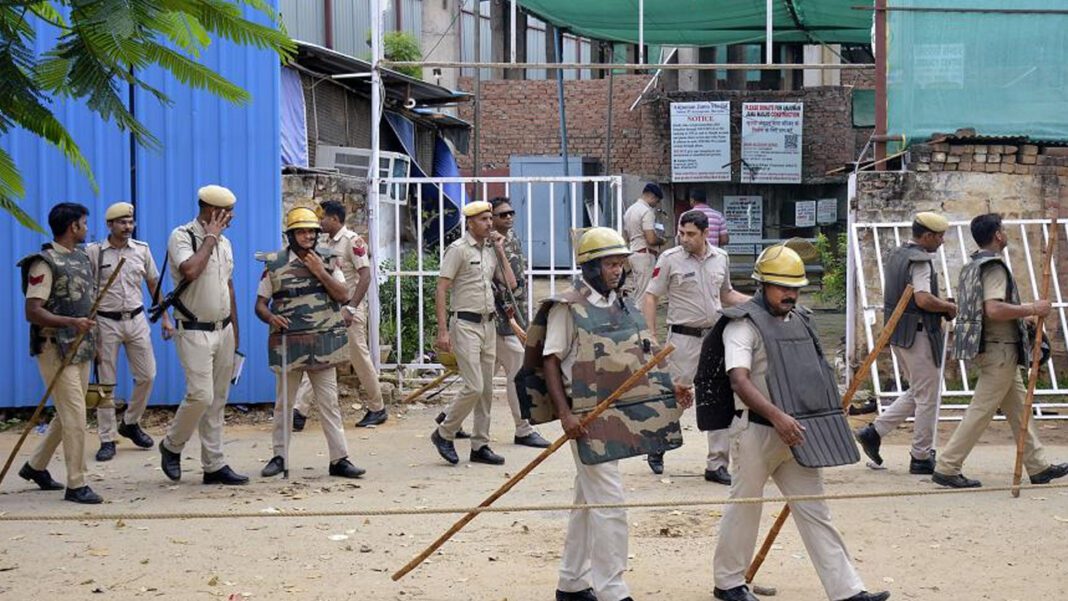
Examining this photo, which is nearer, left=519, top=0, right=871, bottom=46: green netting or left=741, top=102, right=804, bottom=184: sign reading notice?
left=519, top=0, right=871, bottom=46: green netting

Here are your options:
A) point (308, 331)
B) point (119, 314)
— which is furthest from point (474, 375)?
point (119, 314)

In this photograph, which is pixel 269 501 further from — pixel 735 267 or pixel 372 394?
pixel 735 267

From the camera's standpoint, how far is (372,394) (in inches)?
438

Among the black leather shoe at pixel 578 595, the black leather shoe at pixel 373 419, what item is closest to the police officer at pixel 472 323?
the black leather shoe at pixel 373 419

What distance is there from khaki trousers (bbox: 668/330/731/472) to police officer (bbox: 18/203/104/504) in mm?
3752

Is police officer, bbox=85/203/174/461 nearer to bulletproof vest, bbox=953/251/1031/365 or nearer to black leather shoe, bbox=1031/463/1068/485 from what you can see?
bulletproof vest, bbox=953/251/1031/365

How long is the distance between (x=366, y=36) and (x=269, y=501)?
54.8 ft

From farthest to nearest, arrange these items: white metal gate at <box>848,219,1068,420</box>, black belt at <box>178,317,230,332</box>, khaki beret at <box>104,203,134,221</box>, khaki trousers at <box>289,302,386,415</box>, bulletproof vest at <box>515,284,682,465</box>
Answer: white metal gate at <box>848,219,1068,420</box>
khaki trousers at <box>289,302,386,415</box>
khaki beret at <box>104,203,134,221</box>
black belt at <box>178,317,230,332</box>
bulletproof vest at <box>515,284,682,465</box>

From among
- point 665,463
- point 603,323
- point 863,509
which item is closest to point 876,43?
point 665,463

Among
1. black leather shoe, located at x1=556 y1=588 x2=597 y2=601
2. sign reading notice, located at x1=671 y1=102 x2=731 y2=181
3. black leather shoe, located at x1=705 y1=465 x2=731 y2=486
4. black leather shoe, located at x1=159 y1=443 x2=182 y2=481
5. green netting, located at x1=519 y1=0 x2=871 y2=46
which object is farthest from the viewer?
sign reading notice, located at x1=671 y1=102 x2=731 y2=181

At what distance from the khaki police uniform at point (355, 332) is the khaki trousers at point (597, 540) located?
16.4ft

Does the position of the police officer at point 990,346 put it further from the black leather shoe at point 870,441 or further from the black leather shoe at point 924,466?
the black leather shoe at point 870,441

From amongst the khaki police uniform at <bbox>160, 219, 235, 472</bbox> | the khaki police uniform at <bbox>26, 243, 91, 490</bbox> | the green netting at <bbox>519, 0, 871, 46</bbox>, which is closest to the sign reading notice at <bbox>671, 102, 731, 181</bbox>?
the green netting at <bbox>519, 0, 871, 46</bbox>

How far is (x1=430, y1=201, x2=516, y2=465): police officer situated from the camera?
9.36 m
